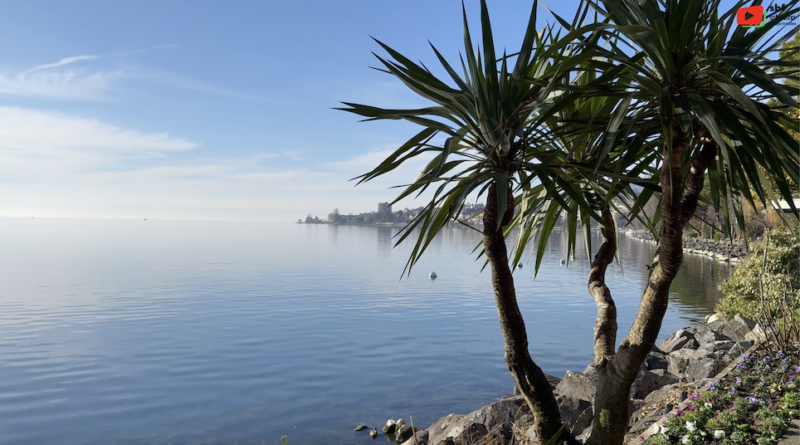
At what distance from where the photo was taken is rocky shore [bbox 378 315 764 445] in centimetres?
645

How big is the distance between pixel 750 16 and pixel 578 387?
594cm

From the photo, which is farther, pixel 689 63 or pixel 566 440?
pixel 566 440

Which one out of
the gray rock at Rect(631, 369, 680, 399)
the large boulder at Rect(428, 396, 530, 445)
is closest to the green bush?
the gray rock at Rect(631, 369, 680, 399)

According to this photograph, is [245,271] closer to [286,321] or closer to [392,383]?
[286,321]

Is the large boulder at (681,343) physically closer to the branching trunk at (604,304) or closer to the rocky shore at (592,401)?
the rocky shore at (592,401)

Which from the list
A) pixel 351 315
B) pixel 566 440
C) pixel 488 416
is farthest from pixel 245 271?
pixel 566 440

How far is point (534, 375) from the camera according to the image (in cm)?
410

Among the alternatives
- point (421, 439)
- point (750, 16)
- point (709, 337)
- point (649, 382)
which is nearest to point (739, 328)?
point (709, 337)

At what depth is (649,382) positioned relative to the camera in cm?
882

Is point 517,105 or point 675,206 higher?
point 517,105

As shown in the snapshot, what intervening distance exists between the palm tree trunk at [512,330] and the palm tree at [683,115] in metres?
0.37

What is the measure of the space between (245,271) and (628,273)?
2484 cm

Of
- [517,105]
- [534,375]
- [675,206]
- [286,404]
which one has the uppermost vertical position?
[517,105]

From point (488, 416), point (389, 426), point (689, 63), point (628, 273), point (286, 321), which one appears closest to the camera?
point (689, 63)
